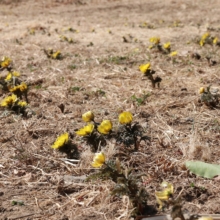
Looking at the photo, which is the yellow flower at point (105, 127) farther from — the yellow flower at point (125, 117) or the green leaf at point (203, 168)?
the green leaf at point (203, 168)

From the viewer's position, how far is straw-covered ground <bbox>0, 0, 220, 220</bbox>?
2041mm

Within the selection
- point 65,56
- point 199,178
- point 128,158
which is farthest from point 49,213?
point 65,56

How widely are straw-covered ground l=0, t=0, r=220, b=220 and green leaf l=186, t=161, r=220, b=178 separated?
0.05 meters

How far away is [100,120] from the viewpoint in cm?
309

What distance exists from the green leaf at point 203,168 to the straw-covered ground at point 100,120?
5 centimetres

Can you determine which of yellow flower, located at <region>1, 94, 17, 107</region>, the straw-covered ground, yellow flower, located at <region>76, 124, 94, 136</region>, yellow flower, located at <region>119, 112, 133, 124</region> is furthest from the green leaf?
yellow flower, located at <region>1, 94, 17, 107</region>

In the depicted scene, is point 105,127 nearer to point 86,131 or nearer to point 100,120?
point 86,131

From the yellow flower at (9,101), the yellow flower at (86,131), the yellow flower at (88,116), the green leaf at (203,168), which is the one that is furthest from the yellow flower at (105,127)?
the yellow flower at (9,101)

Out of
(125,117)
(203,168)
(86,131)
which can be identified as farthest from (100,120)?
(203,168)

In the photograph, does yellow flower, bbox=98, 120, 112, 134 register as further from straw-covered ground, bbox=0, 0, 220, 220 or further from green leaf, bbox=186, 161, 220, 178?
green leaf, bbox=186, 161, 220, 178

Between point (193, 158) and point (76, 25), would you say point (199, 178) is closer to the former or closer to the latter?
point (193, 158)

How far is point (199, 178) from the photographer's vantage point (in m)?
2.12

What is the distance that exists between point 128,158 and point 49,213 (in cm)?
67

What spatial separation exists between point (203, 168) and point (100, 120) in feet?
3.96
